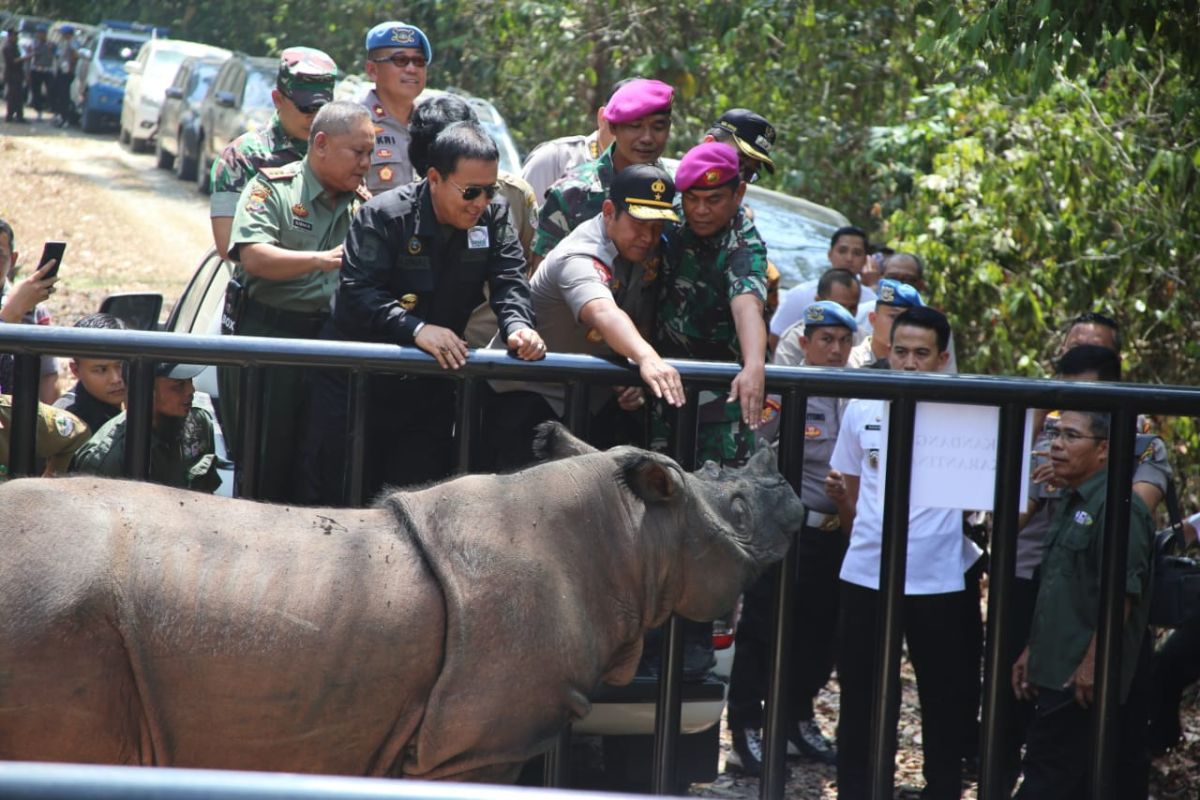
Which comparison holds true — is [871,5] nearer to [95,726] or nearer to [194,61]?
[95,726]

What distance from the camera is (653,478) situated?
3.50 metres

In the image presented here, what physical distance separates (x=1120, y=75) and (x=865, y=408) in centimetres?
498

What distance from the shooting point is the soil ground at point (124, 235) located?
6.67m

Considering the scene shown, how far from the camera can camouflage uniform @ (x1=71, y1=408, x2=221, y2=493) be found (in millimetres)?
4496

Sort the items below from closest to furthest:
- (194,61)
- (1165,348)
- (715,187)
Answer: (715,187), (1165,348), (194,61)

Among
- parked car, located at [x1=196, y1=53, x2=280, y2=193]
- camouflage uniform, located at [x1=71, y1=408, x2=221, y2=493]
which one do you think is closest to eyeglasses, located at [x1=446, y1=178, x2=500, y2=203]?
camouflage uniform, located at [x1=71, y1=408, x2=221, y2=493]

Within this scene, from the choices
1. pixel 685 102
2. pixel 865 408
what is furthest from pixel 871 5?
pixel 865 408

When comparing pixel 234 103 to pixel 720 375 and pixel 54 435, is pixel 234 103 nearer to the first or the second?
pixel 54 435

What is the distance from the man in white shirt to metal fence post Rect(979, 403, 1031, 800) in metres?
1.20

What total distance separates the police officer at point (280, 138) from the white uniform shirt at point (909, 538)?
2534 millimetres

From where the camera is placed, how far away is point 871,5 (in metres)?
14.0

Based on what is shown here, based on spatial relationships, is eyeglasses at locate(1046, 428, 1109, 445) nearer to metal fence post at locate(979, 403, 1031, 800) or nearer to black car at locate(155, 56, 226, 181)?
metal fence post at locate(979, 403, 1031, 800)

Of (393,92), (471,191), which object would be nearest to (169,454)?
(471,191)

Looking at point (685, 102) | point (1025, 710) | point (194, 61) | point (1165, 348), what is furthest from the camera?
point (194, 61)
